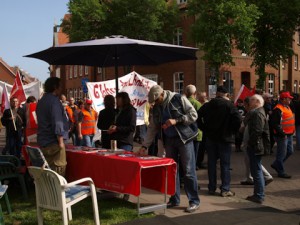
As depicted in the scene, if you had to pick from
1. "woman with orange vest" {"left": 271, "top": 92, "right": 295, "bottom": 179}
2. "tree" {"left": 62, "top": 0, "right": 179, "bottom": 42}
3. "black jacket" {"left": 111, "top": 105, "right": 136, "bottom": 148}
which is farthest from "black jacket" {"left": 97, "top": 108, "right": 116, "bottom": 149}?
"tree" {"left": 62, "top": 0, "right": 179, "bottom": 42}

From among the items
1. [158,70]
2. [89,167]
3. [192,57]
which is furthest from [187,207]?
[158,70]

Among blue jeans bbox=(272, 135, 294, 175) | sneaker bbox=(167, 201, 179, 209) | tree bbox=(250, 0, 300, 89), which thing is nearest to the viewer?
sneaker bbox=(167, 201, 179, 209)

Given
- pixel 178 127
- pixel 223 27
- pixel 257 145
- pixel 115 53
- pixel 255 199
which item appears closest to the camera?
pixel 178 127

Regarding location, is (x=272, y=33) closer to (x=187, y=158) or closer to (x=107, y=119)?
(x=107, y=119)

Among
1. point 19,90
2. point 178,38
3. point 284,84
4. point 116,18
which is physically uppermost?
point 116,18

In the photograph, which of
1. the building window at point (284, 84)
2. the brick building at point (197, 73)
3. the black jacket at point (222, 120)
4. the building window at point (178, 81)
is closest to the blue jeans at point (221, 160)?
the black jacket at point (222, 120)

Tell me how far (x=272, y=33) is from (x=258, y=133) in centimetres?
2699

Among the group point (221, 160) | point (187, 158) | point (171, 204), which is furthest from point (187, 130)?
point (221, 160)

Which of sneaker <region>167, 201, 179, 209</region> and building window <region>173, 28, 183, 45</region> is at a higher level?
building window <region>173, 28, 183, 45</region>

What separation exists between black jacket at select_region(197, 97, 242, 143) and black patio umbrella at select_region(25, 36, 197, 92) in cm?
107

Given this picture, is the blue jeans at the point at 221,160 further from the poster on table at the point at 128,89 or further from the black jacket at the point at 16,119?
the black jacket at the point at 16,119

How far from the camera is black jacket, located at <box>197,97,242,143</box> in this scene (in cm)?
730

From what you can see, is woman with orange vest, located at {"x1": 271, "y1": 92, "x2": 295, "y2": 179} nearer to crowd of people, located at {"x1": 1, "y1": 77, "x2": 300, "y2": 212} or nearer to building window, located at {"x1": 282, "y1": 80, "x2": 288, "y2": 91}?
crowd of people, located at {"x1": 1, "y1": 77, "x2": 300, "y2": 212}

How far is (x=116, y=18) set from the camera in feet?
114
